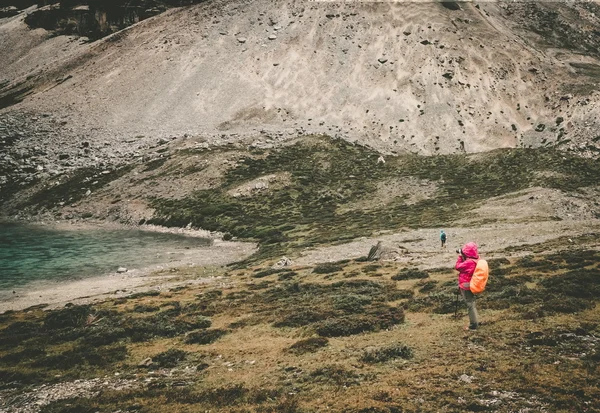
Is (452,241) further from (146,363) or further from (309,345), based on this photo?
(146,363)

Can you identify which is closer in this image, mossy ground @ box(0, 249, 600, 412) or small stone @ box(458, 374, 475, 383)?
mossy ground @ box(0, 249, 600, 412)

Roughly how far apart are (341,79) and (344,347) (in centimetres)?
8801

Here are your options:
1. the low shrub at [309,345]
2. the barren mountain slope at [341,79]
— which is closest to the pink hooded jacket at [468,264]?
the low shrub at [309,345]

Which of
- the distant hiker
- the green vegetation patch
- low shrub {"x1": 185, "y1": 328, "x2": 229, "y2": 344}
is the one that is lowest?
the green vegetation patch

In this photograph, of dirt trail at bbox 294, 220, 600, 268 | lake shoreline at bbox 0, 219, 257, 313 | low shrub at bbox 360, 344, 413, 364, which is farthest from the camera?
lake shoreline at bbox 0, 219, 257, 313

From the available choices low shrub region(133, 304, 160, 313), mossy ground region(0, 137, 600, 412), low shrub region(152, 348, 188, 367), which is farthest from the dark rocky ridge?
low shrub region(152, 348, 188, 367)

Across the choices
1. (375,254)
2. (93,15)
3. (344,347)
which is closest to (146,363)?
(344,347)

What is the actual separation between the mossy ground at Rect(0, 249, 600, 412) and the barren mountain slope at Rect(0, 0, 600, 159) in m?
64.6

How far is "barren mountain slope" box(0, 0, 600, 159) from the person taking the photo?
294 ft

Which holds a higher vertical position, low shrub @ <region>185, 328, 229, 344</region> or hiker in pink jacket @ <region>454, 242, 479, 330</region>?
hiker in pink jacket @ <region>454, 242, 479, 330</region>

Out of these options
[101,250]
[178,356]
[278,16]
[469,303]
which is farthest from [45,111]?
[469,303]

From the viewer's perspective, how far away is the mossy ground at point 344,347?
43.8 feet

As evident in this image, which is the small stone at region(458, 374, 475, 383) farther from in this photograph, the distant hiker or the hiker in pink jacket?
the distant hiker

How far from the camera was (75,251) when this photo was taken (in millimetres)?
54281
